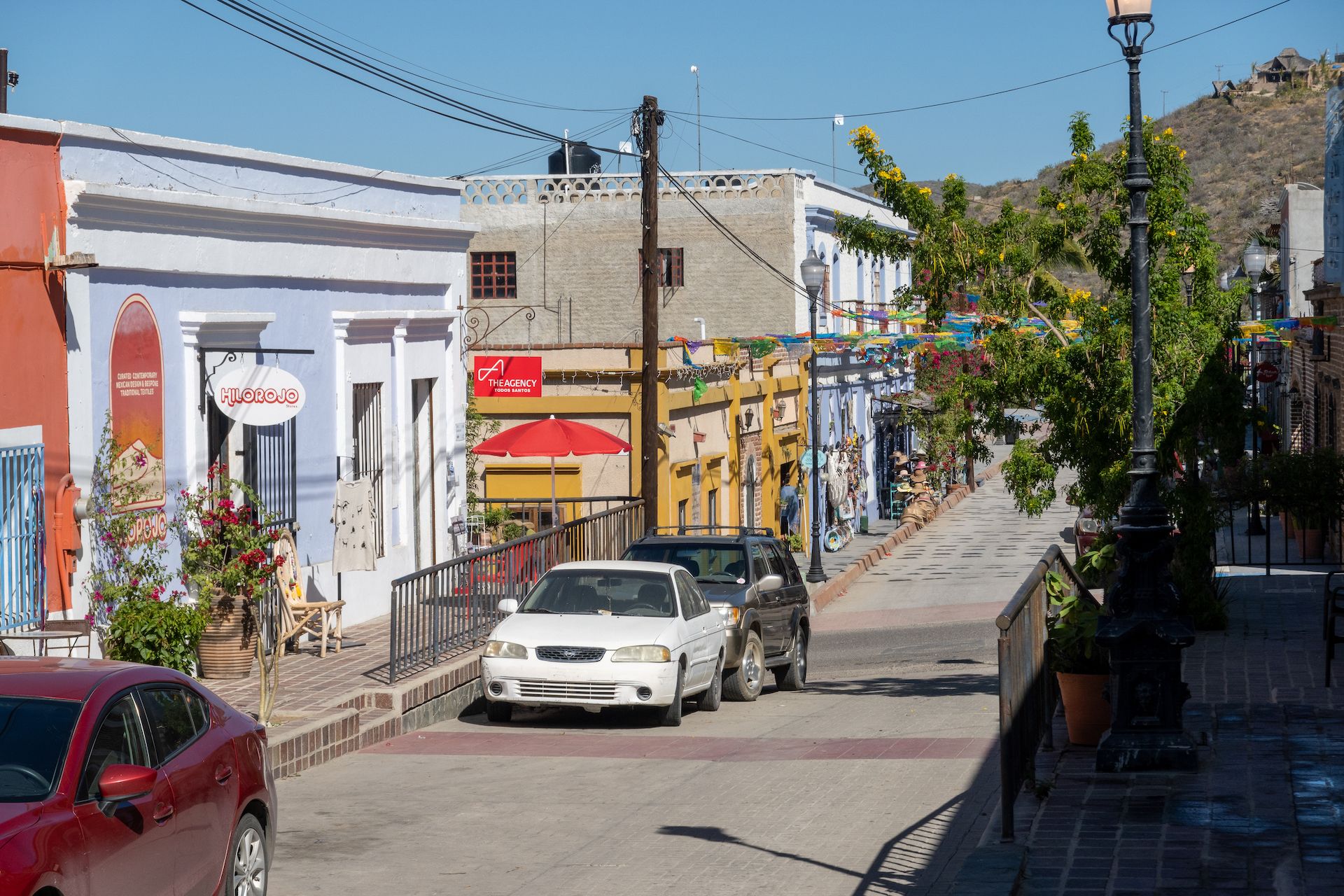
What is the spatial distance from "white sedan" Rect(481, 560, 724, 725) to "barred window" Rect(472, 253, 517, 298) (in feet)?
90.4

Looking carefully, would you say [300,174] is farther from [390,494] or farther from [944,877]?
[944,877]

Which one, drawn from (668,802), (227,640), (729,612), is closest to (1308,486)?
(729,612)

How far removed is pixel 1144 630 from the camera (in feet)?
34.3

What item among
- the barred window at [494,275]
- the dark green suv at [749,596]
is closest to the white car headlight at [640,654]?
the dark green suv at [749,596]

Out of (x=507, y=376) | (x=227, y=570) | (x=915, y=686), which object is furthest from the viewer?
(x=507, y=376)

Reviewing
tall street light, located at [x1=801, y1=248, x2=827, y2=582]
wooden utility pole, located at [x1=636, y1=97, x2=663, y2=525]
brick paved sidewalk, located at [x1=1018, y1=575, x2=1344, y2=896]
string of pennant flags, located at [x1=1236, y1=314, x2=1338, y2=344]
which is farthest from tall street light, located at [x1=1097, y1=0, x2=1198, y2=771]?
tall street light, located at [x1=801, y1=248, x2=827, y2=582]

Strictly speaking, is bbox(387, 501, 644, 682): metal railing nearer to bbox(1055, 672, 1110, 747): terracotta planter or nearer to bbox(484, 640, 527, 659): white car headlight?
bbox(484, 640, 527, 659): white car headlight

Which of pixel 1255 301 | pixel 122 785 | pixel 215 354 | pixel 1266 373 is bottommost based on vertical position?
pixel 122 785

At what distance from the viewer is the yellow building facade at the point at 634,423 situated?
3017 centimetres

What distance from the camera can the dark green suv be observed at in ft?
59.3

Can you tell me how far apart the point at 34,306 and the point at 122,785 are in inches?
340

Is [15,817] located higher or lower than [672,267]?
lower

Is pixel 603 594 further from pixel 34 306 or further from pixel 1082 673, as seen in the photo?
pixel 1082 673

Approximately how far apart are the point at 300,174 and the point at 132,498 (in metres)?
5.43
